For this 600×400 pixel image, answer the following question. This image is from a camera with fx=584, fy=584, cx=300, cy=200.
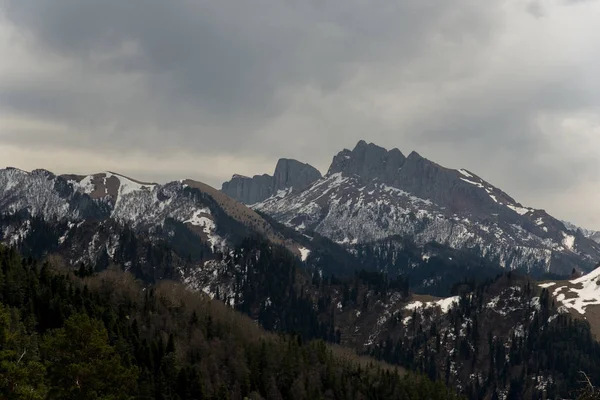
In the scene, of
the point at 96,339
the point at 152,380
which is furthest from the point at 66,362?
the point at 152,380

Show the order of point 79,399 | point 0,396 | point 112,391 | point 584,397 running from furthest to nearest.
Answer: point 112,391, point 79,399, point 0,396, point 584,397

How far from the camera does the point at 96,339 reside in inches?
3036

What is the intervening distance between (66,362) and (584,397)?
68.2 m

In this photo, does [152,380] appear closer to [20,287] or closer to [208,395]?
[208,395]

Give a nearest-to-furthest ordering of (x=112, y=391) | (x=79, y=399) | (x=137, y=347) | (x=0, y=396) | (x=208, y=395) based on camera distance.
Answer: (x=0, y=396) → (x=79, y=399) → (x=112, y=391) → (x=208, y=395) → (x=137, y=347)

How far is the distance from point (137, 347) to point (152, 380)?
2917 centimetres

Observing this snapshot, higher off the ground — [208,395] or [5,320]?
[5,320]

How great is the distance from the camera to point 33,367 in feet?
209

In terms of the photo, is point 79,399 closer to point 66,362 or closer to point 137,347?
point 66,362

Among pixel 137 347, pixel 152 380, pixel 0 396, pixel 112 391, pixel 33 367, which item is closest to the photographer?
pixel 0 396

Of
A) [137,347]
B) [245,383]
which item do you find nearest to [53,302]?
[137,347]

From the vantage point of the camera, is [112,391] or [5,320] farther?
[112,391]

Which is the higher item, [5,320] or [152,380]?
[5,320]

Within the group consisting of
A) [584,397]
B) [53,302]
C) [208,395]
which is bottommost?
[208,395]
